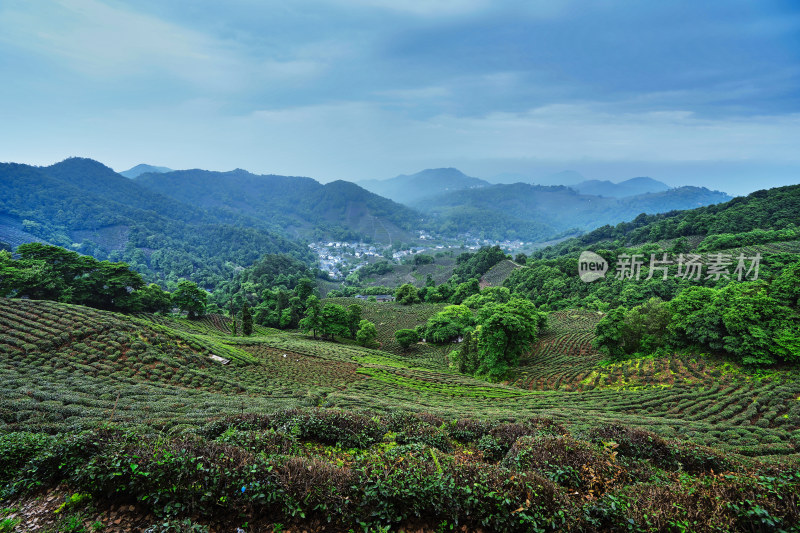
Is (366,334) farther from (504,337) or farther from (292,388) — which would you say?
(292,388)

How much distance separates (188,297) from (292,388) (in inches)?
1730

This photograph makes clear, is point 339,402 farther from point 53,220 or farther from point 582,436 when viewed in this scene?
point 53,220

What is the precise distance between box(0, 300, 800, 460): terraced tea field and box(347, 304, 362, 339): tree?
2357cm

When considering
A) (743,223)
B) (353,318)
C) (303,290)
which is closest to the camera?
(353,318)

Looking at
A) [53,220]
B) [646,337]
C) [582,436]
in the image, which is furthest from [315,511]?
[53,220]

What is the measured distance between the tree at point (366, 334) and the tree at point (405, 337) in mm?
4283

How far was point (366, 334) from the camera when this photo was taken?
52.2 m

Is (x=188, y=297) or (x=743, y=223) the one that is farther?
(x=743, y=223)

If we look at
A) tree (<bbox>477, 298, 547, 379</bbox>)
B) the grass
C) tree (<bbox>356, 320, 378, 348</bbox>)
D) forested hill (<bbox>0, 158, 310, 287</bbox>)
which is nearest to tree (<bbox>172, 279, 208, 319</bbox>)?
the grass

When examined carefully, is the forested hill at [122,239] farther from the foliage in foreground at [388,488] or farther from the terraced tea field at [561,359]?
the foliage in foreground at [388,488]

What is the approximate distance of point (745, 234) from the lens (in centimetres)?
7169

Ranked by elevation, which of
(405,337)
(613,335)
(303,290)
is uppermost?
(613,335)

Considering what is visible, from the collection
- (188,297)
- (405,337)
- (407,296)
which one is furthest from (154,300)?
(407,296)

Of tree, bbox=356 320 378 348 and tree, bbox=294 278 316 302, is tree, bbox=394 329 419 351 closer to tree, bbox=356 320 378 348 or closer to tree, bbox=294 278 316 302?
tree, bbox=356 320 378 348
